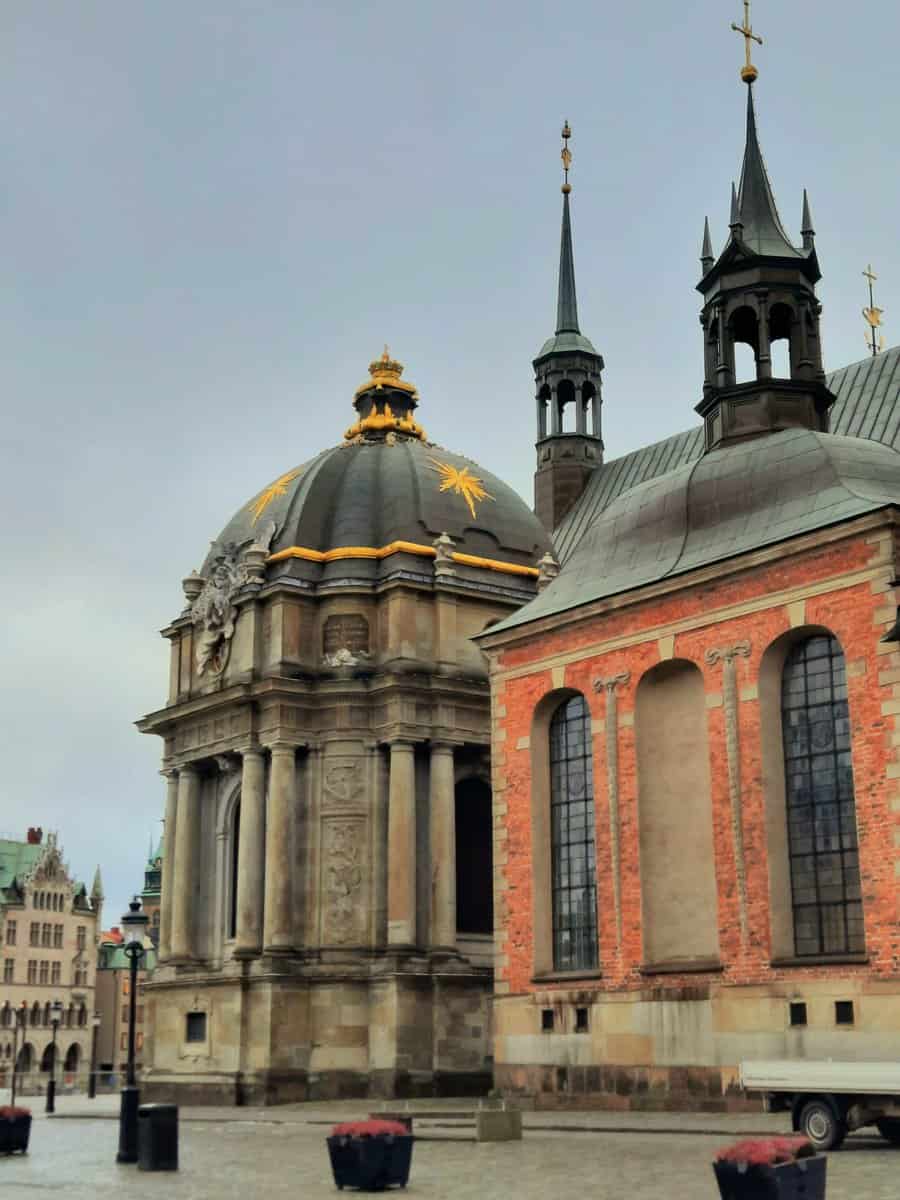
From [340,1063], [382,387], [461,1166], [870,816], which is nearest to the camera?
[461,1166]

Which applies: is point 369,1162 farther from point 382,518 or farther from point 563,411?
point 563,411

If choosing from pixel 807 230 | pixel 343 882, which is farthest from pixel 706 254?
pixel 343 882

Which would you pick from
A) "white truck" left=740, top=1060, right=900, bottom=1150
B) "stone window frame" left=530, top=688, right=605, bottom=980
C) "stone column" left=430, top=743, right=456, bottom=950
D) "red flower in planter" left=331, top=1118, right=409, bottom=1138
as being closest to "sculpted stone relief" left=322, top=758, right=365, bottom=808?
"stone column" left=430, top=743, right=456, bottom=950

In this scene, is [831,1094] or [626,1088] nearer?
[831,1094]

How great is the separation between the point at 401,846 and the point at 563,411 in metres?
31.9

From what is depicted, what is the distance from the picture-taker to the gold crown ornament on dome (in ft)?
186

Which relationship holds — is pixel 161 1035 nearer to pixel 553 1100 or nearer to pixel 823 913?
pixel 553 1100

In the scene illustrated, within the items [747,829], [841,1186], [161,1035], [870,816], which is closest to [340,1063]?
[161,1035]

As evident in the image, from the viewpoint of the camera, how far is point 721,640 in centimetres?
3366

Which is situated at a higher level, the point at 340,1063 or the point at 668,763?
the point at 668,763

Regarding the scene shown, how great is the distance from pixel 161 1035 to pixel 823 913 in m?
25.9

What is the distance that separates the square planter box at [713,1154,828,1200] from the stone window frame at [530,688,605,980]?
20953mm

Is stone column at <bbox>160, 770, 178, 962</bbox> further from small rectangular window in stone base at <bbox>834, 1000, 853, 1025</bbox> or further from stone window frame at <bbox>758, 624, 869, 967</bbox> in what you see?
small rectangular window in stone base at <bbox>834, 1000, 853, 1025</bbox>

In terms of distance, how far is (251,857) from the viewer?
47312 millimetres
